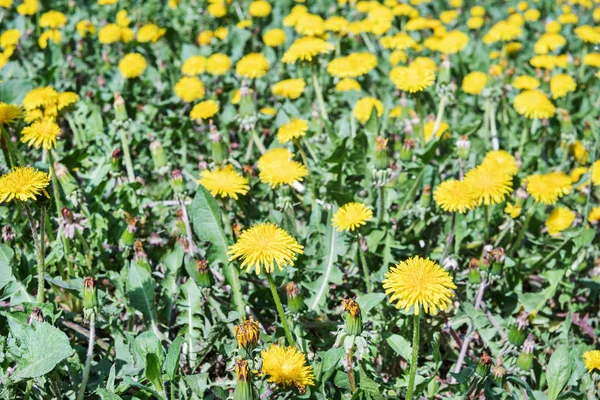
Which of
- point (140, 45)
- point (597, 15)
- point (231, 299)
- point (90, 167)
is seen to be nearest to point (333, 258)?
point (231, 299)

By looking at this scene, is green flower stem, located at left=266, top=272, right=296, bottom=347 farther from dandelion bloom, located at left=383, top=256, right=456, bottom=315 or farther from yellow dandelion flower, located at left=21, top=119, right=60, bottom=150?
yellow dandelion flower, located at left=21, top=119, right=60, bottom=150

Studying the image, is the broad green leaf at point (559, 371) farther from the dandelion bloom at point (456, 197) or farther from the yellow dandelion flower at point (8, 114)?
the yellow dandelion flower at point (8, 114)

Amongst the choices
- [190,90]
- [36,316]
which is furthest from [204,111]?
[36,316]

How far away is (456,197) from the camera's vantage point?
2.42 m

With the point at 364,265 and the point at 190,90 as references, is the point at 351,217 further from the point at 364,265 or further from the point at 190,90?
the point at 190,90

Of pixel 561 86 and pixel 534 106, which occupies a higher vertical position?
pixel 534 106

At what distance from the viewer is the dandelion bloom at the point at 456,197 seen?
2410 mm

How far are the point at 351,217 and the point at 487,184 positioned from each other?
0.63 metres

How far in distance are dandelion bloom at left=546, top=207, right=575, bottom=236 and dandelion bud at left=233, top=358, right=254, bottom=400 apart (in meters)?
2.00

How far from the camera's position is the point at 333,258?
2.60m

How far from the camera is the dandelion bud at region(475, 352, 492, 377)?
2.05 m

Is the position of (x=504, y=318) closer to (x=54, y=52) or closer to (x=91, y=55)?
(x=54, y=52)

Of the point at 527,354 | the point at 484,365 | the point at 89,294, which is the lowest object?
A: the point at 527,354

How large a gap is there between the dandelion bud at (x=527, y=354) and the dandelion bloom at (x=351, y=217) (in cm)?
80
